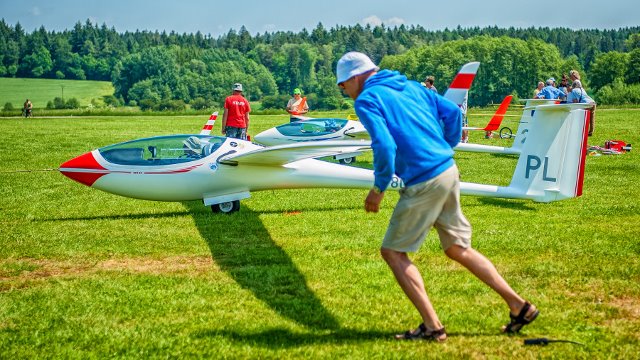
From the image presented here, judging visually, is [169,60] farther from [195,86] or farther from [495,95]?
[495,95]

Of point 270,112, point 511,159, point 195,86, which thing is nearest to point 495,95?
point 195,86

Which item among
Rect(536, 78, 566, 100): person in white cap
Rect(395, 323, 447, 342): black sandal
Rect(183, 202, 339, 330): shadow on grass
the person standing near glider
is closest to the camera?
Rect(395, 323, 447, 342): black sandal

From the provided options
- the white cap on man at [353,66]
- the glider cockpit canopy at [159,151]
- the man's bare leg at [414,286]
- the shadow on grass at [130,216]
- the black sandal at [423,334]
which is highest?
the white cap on man at [353,66]

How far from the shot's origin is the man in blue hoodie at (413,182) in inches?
179

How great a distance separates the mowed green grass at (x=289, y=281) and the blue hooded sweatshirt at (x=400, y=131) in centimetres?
125

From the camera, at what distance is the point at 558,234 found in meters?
8.26

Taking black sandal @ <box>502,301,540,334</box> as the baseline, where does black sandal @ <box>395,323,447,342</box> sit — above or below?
below

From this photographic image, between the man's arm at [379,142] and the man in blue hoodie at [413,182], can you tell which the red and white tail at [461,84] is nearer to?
the man in blue hoodie at [413,182]

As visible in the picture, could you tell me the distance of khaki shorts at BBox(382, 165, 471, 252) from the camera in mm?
4582

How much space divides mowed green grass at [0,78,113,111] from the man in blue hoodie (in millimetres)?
112436

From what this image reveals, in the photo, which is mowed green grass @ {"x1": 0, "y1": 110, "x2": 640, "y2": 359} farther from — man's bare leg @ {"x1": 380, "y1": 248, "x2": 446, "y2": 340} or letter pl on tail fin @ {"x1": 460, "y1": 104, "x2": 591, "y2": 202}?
letter pl on tail fin @ {"x1": 460, "y1": 104, "x2": 591, "y2": 202}

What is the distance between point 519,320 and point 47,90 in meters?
143

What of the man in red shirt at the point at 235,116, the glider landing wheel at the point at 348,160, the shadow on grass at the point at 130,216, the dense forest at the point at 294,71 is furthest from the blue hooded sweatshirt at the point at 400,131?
the dense forest at the point at 294,71

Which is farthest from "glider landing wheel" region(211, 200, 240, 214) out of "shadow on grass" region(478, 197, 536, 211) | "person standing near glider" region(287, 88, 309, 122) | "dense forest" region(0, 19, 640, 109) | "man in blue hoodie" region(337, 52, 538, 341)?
"dense forest" region(0, 19, 640, 109)
